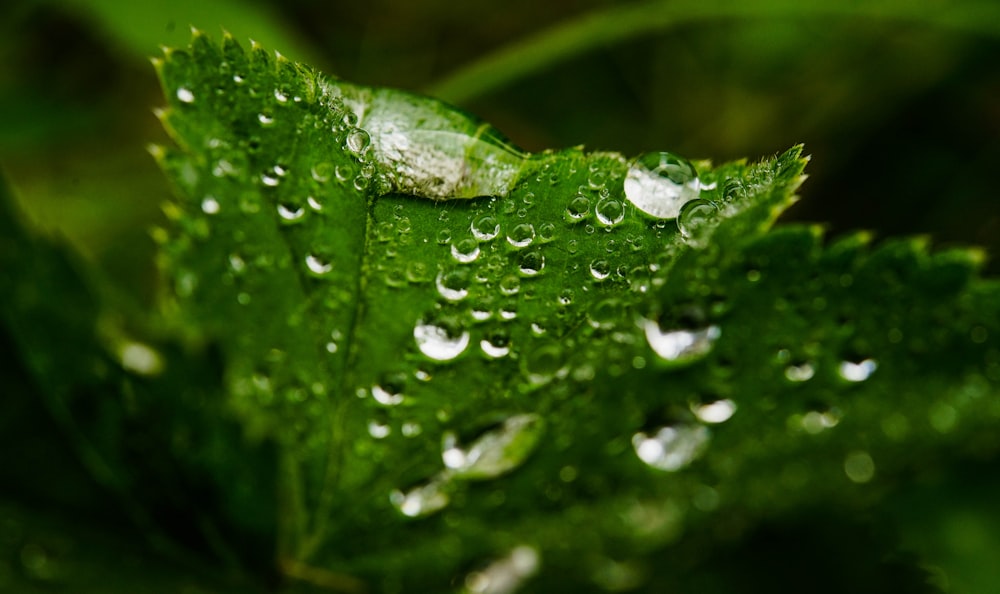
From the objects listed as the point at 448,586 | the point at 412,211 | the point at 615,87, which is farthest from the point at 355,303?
the point at 615,87

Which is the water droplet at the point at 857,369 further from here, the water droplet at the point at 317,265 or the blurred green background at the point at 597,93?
the blurred green background at the point at 597,93

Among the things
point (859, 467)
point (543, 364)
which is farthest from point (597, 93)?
point (543, 364)

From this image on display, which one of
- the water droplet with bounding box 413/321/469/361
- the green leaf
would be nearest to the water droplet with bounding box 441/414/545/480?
the green leaf

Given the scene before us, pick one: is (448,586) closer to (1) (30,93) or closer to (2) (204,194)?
(2) (204,194)

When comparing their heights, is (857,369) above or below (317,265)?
below

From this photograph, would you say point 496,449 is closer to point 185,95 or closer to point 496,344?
point 496,344
